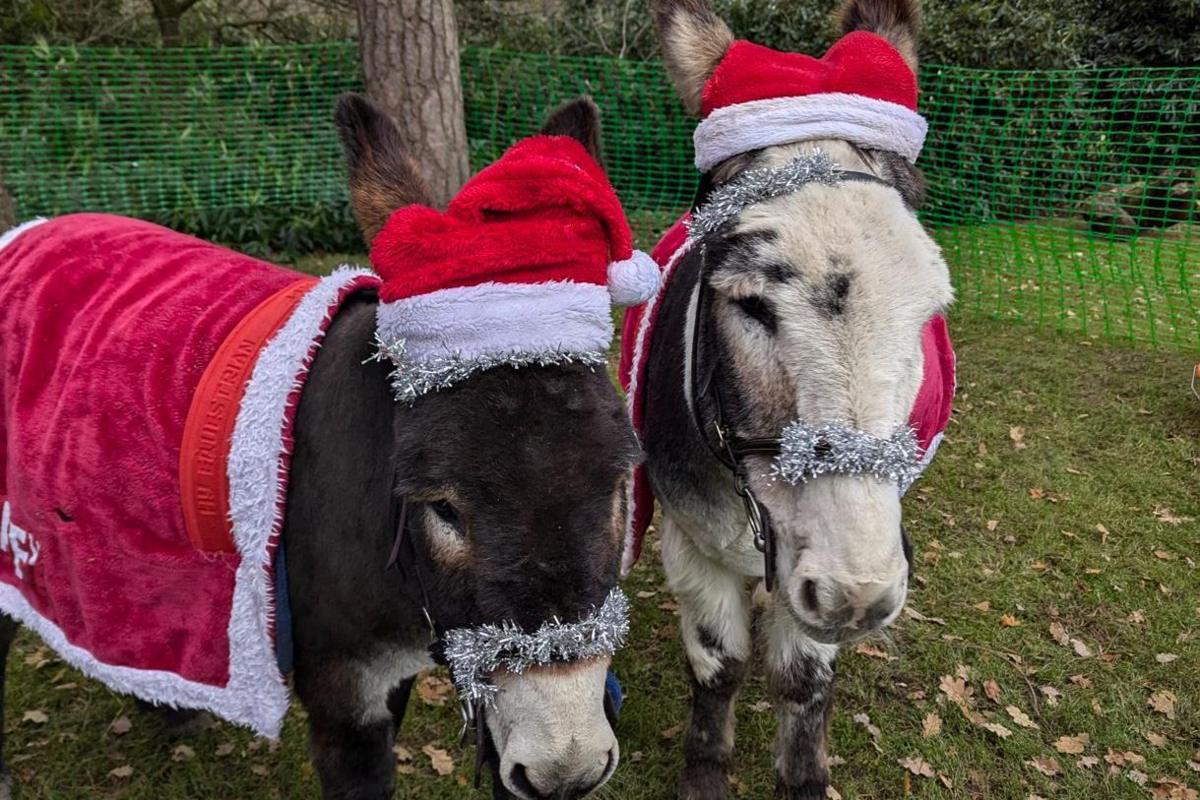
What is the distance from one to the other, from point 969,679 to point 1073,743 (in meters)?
0.46

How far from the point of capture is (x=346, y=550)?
1.83 meters

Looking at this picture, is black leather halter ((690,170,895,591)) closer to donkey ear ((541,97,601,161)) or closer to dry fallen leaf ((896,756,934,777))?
donkey ear ((541,97,601,161))

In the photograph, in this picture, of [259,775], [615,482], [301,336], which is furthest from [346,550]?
[259,775]

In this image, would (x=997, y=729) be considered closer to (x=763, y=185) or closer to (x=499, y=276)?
(x=763, y=185)

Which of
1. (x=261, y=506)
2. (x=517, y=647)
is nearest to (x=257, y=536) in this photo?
(x=261, y=506)

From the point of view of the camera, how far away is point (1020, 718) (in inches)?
136

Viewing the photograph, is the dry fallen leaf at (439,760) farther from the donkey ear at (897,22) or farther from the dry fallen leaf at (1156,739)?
the donkey ear at (897,22)

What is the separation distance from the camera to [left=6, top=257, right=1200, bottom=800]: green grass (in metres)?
3.12

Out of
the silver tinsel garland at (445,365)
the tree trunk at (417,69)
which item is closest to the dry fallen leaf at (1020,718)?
the silver tinsel garland at (445,365)

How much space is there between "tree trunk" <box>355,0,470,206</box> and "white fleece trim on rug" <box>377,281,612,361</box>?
418 centimetres

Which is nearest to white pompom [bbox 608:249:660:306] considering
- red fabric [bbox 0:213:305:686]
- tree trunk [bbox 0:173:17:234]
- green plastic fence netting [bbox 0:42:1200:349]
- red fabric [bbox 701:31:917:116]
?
red fabric [bbox 701:31:917:116]

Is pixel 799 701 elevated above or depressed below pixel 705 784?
above

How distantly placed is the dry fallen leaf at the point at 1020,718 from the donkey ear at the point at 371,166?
330 centimetres

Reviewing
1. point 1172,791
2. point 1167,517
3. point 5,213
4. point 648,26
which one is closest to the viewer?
point 1172,791
